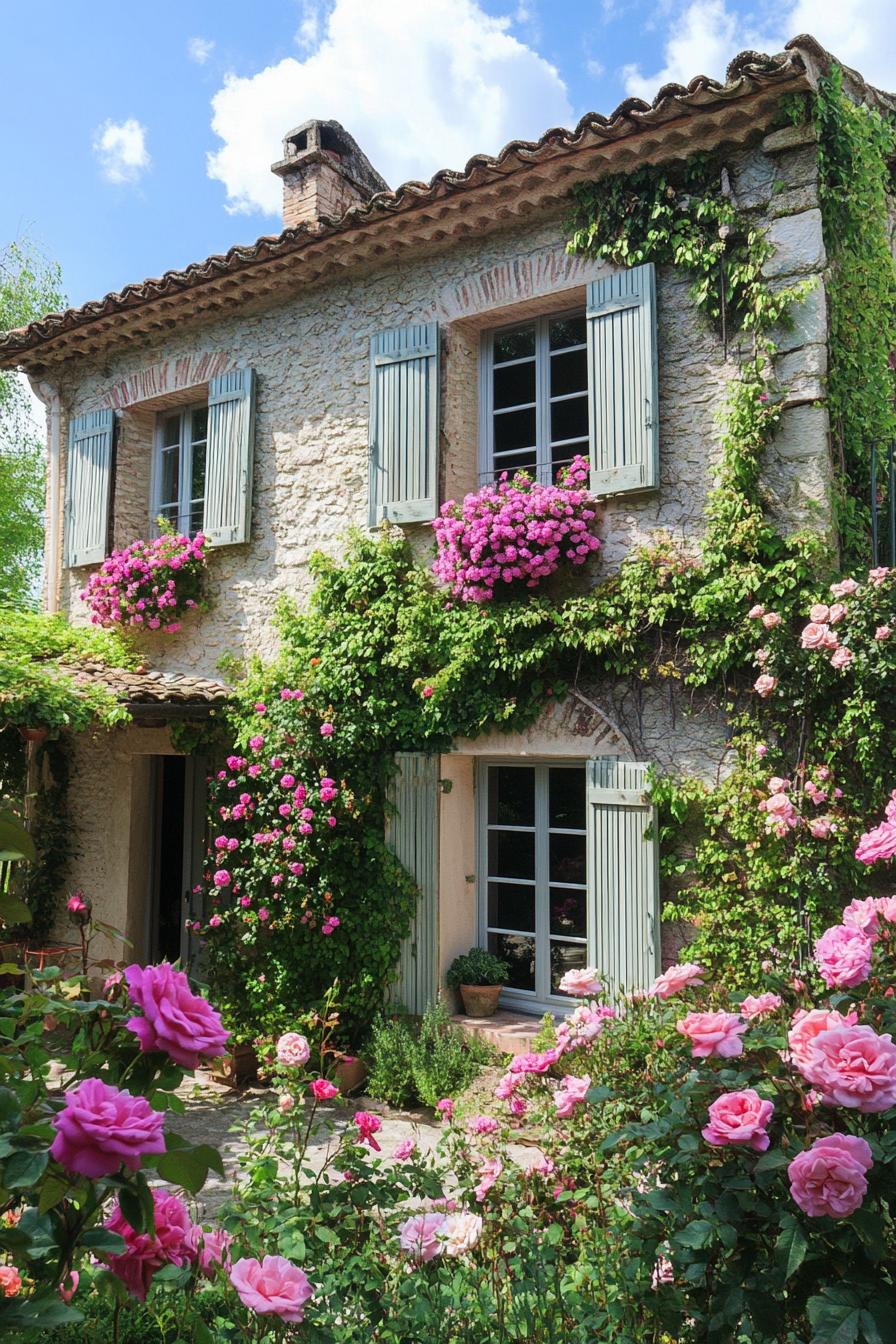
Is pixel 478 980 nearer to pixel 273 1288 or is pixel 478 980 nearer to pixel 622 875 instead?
pixel 622 875

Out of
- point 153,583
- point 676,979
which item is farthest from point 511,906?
point 153,583

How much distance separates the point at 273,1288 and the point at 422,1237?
625 mm

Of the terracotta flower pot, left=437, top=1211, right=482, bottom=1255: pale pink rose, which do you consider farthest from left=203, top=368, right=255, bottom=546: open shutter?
left=437, top=1211, right=482, bottom=1255: pale pink rose

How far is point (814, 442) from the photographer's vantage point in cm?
511

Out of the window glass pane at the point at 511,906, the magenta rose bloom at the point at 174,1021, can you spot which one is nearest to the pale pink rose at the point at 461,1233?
the magenta rose bloom at the point at 174,1021

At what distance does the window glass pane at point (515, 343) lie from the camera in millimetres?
6531

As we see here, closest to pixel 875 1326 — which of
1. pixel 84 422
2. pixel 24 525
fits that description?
pixel 84 422

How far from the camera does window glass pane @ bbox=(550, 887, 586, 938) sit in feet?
19.5

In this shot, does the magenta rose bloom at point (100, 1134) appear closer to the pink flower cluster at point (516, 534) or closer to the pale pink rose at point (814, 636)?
the pale pink rose at point (814, 636)

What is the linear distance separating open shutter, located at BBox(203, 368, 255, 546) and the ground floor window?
2822 mm

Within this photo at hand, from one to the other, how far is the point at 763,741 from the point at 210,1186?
3599 millimetres

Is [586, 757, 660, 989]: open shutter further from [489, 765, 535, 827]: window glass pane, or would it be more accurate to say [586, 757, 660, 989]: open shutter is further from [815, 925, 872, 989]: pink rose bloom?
[815, 925, 872, 989]: pink rose bloom

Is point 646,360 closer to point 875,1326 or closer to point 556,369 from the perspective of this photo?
point 556,369

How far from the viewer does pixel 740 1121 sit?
6.19ft
